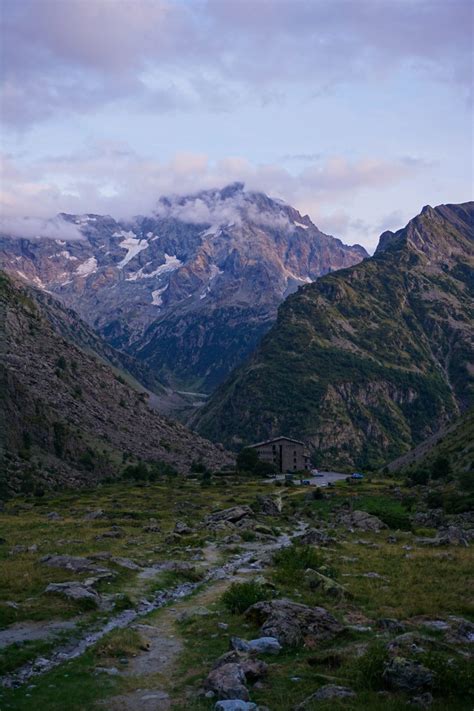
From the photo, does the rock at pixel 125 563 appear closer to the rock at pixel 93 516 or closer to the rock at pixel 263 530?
the rock at pixel 263 530

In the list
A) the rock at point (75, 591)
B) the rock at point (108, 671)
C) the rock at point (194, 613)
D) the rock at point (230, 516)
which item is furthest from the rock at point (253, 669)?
the rock at point (230, 516)

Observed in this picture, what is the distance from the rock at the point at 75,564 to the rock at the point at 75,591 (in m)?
4.23

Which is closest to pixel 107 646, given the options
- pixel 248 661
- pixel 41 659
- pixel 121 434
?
pixel 41 659

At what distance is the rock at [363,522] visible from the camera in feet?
219

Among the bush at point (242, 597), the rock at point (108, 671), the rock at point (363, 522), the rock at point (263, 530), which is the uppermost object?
the rock at point (108, 671)

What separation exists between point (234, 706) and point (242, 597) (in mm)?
12075

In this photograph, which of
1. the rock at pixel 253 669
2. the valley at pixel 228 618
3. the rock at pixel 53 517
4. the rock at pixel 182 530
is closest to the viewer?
the valley at pixel 228 618

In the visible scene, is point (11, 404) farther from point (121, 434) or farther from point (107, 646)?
point (107, 646)

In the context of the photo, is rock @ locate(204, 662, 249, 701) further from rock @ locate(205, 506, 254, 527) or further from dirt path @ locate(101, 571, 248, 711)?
rock @ locate(205, 506, 254, 527)

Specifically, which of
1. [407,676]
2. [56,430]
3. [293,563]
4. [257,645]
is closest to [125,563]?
[293,563]

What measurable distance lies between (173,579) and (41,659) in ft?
52.9

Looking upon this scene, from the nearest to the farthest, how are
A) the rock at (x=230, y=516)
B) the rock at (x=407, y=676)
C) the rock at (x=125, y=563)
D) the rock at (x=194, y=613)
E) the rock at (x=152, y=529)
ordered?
the rock at (x=407, y=676) < the rock at (x=194, y=613) < the rock at (x=125, y=563) < the rock at (x=152, y=529) < the rock at (x=230, y=516)

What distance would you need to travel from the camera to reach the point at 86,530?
58.7m

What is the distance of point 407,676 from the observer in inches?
687
